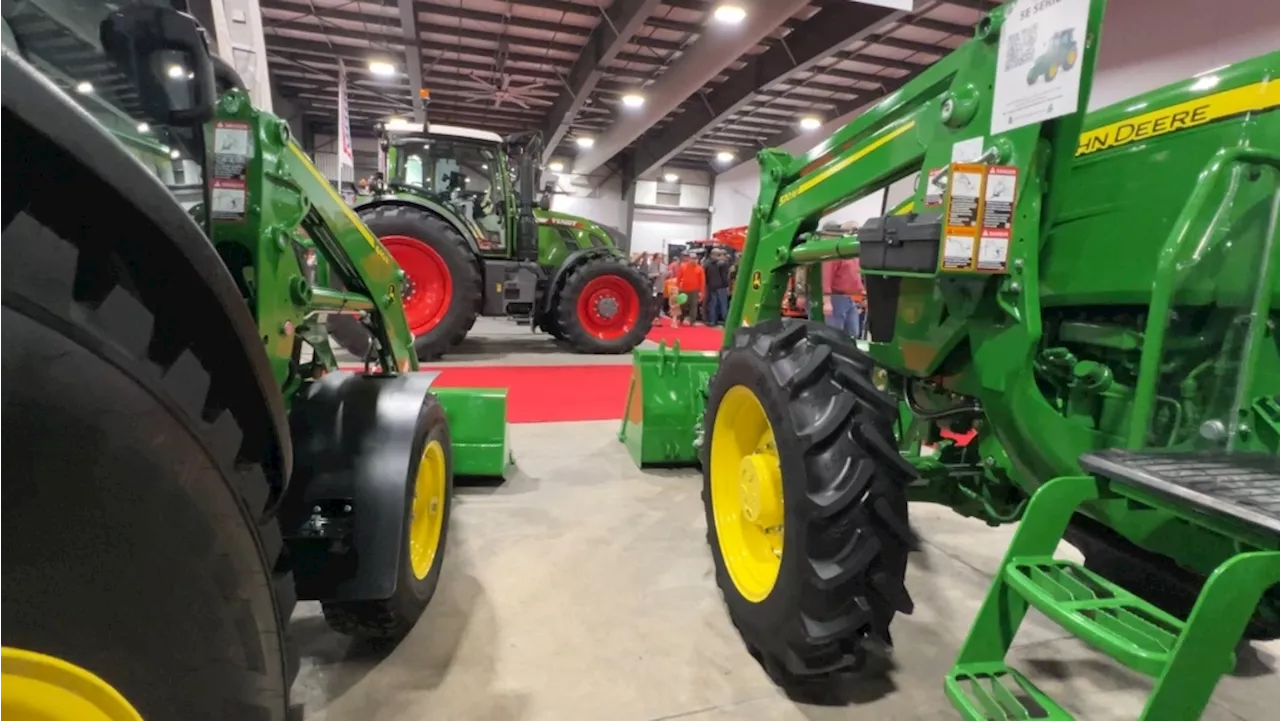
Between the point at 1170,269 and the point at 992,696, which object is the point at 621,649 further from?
the point at 1170,269

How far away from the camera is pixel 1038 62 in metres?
1.61

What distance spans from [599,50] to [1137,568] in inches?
398

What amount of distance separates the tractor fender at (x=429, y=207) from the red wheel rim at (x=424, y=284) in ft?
1.54

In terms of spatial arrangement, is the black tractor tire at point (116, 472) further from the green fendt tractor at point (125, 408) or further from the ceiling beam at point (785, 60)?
the ceiling beam at point (785, 60)

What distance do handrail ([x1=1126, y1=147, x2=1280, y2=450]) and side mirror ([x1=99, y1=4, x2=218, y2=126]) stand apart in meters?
1.89

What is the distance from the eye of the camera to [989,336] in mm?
1771

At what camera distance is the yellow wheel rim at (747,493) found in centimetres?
221

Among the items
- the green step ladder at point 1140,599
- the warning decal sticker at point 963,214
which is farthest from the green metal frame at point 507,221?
the green step ladder at point 1140,599

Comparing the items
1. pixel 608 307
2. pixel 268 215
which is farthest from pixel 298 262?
pixel 608 307

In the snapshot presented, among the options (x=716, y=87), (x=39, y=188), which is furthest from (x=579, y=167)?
(x=39, y=188)

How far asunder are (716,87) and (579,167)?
7482 mm

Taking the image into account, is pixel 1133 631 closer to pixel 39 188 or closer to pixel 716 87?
pixel 39 188

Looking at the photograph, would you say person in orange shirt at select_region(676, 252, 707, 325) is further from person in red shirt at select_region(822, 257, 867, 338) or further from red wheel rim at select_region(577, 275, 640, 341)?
red wheel rim at select_region(577, 275, 640, 341)

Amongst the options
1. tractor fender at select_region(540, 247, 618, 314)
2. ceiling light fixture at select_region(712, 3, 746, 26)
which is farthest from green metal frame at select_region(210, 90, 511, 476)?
ceiling light fixture at select_region(712, 3, 746, 26)
